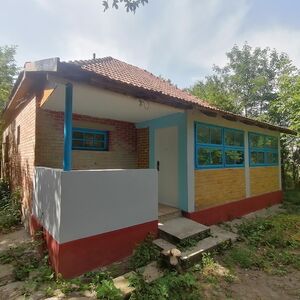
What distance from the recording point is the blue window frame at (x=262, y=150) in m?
9.28

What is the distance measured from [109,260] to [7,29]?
17.0 ft

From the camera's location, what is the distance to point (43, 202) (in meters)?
4.88

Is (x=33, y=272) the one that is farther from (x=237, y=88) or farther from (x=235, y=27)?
(x=237, y=88)

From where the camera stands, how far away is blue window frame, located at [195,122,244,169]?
6.93 meters

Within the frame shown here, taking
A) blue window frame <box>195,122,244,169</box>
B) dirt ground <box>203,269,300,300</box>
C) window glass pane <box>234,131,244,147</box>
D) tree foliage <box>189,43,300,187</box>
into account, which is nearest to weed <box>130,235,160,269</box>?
dirt ground <box>203,269,300,300</box>

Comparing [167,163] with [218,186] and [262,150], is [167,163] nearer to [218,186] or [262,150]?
[218,186]

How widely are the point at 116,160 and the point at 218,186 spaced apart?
11.5 feet

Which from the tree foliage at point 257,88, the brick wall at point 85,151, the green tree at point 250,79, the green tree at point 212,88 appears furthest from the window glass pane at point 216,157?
the green tree at point 212,88

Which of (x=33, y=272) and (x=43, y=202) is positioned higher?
(x=43, y=202)

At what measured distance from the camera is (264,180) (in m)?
9.83

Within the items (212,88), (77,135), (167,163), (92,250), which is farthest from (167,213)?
(212,88)

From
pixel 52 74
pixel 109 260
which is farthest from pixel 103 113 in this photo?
pixel 109 260

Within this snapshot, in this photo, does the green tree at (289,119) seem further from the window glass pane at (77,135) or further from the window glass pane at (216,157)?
the window glass pane at (77,135)

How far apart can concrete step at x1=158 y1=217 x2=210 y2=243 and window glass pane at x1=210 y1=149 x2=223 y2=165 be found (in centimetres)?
223
